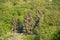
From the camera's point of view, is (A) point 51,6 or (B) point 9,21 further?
(A) point 51,6

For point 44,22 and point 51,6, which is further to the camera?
point 51,6

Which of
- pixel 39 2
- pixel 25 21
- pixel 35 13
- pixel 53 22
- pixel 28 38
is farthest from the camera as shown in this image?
pixel 39 2

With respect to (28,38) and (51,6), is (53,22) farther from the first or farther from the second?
(51,6)

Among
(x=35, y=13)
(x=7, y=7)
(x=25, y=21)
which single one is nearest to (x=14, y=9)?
(x=7, y=7)

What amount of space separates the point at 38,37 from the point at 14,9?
14156 mm

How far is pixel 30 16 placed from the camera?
34.6m

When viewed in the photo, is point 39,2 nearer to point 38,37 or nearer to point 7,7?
point 7,7

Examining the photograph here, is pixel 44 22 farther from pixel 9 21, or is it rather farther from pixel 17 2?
pixel 17 2

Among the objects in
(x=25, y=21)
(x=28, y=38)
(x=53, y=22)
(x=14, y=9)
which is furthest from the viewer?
(x=14, y=9)

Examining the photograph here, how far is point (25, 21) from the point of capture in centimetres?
3319

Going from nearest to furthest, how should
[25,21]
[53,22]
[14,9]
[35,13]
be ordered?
[53,22]
[25,21]
[35,13]
[14,9]

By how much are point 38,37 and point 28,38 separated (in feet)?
6.70

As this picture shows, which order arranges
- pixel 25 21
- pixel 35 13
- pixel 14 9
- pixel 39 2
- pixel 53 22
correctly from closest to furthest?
1. pixel 53 22
2. pixel 25 21
3. pixel 35 13
4. pixel 14 9
5. pixel 39 2

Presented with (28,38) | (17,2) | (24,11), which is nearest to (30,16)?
(24,11)
